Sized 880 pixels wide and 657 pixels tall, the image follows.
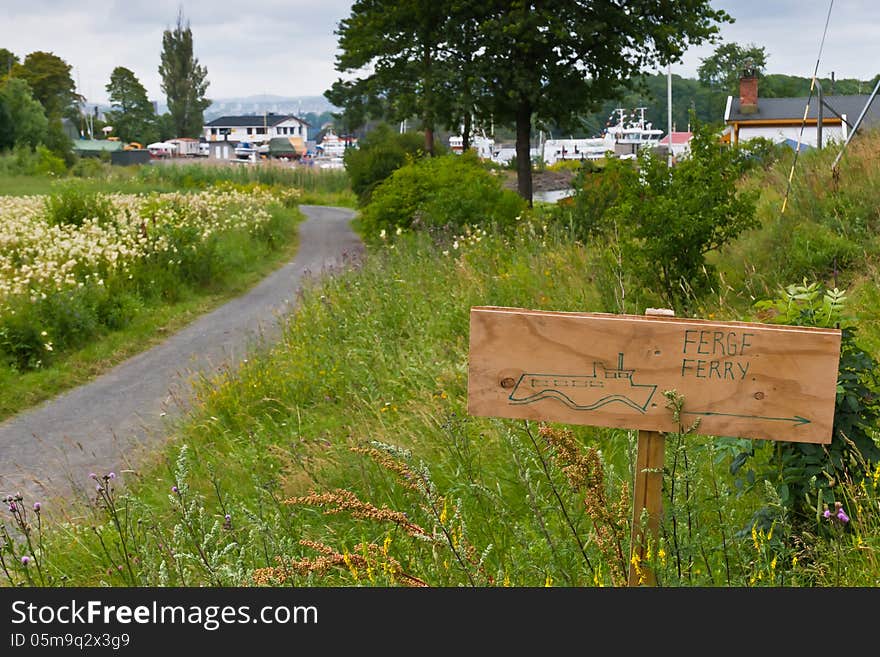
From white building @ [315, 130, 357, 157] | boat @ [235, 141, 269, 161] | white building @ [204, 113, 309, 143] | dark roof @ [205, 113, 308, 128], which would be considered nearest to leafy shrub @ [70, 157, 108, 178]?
boat @ [235, 141, 269, 161]

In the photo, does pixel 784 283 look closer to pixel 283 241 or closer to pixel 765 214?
pixel 765 214

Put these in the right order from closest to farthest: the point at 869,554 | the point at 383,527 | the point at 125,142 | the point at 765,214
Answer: the point at 869,554
the point at 383,527
the point at 765,214
the point at 125,142

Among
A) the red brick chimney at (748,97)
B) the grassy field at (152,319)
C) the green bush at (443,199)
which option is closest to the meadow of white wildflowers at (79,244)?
the grassy field at (152,319)

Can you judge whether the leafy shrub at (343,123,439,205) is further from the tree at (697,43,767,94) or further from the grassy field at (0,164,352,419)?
the tree at (697,43,767,94)

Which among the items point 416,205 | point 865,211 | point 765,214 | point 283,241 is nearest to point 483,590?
point 865,211

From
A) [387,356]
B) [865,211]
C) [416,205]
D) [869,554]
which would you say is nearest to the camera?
[869,554]

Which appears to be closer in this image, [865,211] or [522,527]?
[522,527]

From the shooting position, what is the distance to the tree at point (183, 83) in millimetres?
92125

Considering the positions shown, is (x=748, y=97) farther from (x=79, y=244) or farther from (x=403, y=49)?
(x=79, y=244)

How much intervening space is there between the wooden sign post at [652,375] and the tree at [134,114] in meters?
104

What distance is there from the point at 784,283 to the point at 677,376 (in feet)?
19.6

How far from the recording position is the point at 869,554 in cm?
323

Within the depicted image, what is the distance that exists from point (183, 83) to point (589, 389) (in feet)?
324

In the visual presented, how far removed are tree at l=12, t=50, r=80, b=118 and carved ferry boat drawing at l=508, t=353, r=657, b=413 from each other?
74.7 m
